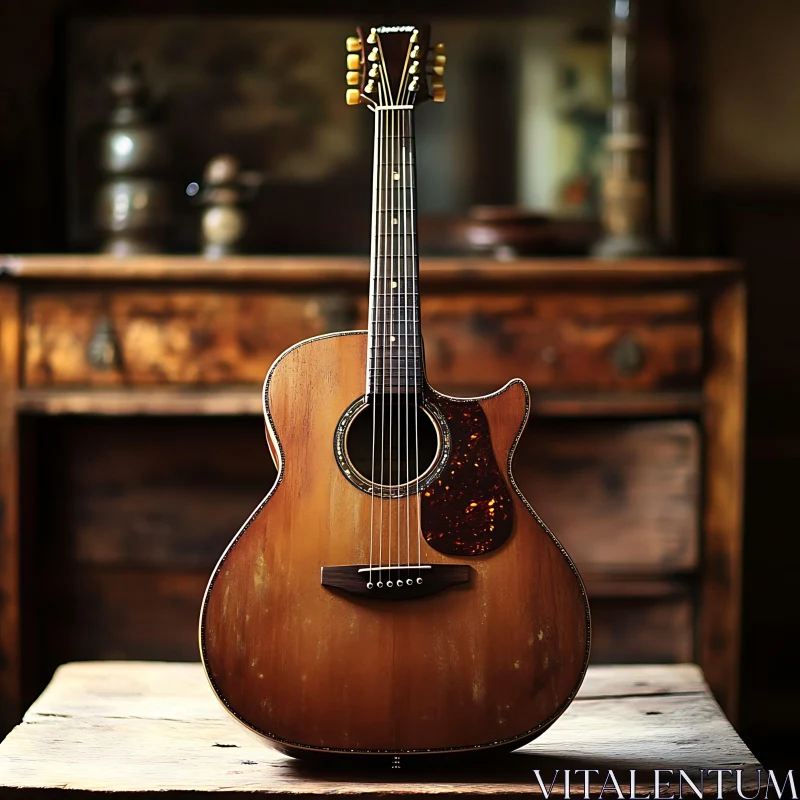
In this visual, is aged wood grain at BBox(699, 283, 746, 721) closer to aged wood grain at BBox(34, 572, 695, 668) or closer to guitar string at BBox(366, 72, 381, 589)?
aged wood grain at BBox(34, 572, 695, 668)

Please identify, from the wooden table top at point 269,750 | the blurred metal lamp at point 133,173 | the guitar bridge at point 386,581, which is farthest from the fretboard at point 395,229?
the blurred metal lamp at point 133,173

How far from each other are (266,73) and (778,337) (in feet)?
3.89

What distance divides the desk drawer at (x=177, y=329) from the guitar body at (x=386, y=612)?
671mm

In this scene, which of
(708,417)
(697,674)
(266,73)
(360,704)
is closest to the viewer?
(360,704)

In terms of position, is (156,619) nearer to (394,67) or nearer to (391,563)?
(391,563)

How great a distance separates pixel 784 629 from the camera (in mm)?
2164

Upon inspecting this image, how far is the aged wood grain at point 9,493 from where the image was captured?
1715mm

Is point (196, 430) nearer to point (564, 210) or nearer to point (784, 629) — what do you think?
point (564, 210)

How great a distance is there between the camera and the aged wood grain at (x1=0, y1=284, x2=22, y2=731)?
1.71 meters

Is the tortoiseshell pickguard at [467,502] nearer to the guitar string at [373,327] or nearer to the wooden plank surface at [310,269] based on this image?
the guitar string at [373,327]

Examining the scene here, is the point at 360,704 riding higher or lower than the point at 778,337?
lower

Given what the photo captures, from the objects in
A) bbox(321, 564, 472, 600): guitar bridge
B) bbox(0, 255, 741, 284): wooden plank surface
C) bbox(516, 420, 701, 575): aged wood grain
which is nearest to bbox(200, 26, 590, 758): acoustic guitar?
bbox(321, 564, 472, 600): guitar bridge

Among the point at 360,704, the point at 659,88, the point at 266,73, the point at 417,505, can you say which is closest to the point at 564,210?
the point at 659,88

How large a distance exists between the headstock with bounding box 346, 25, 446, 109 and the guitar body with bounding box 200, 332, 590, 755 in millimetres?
308
